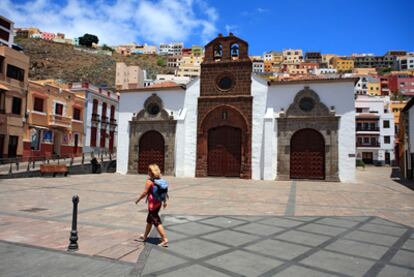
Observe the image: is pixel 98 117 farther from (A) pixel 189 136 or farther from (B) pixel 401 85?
(B) pixel 401 85

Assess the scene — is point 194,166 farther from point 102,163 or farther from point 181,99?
point 102,163

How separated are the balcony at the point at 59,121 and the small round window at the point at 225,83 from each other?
16556 mm

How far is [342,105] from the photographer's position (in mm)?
A: 19031

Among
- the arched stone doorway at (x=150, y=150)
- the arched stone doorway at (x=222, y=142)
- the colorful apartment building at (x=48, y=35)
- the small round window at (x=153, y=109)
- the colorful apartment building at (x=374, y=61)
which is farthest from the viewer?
the colorful apartment building at (x=48, y=35)

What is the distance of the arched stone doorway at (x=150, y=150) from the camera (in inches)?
878

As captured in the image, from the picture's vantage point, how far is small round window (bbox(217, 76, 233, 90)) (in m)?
21.1

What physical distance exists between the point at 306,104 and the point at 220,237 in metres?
15.5

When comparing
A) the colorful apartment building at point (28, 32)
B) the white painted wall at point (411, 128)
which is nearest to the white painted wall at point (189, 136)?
the white painted wall at point (411, 128)

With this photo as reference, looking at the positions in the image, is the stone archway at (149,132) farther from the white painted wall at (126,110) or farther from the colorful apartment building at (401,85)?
the colorful apartment building at (401,85)

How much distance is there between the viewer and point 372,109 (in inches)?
2170

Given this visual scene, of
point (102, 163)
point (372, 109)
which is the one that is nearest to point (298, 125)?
point (102, 163)

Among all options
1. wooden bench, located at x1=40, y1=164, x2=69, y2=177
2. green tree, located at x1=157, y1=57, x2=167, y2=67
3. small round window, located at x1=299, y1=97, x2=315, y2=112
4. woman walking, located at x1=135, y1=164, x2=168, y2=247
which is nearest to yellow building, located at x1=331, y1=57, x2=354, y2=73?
green tree, located at x1=157, y1=57, x2=167, y2=67

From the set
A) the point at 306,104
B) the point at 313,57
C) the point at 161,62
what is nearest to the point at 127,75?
the point at 161,62

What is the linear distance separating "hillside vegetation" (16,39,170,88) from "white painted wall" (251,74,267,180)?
250 ft
